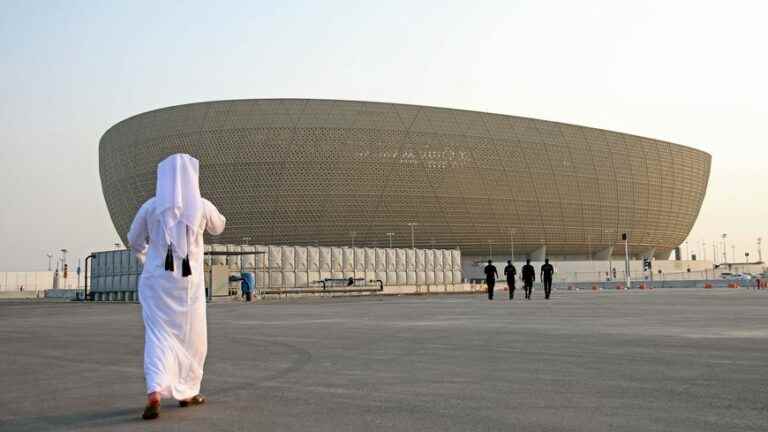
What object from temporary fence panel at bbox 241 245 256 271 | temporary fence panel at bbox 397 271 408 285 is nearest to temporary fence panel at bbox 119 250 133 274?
temporary fence panel at bbox 241 245 256 271

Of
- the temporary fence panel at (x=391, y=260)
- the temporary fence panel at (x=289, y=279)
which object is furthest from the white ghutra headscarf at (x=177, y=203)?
the temporary fence panel at (x=391, y=260)

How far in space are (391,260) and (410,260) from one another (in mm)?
2606

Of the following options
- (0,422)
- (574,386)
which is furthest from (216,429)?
(574,386)

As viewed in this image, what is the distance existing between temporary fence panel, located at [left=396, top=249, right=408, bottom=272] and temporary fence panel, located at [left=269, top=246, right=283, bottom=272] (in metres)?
13.7

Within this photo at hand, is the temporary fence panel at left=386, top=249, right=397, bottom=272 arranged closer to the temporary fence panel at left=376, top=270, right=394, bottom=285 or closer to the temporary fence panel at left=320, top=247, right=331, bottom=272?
the temporary fence panel at left=376, top=270, right=394, bottom=285

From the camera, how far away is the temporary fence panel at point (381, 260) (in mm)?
61688

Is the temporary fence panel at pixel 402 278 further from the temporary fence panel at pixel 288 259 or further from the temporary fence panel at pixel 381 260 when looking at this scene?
the temporary fence panel at pixel 288 259

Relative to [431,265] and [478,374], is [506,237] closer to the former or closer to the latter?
[431,265]

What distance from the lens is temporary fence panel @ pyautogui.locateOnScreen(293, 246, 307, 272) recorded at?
54438 mm

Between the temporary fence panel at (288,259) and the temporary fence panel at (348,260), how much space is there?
535 centimetres

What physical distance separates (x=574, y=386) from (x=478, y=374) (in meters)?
1.04

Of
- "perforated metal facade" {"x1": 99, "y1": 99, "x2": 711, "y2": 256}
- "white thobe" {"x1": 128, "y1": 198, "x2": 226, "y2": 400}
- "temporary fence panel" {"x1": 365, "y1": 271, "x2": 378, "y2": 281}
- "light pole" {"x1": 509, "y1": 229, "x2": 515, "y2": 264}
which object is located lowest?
"white thobe" {"x1": 128, "y1": 198, "x2": 226, "y2": 400}

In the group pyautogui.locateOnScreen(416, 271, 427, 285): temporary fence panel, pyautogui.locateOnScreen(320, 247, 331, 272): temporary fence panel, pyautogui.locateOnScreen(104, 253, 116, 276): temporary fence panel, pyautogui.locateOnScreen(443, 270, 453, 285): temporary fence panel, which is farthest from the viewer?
pyautogui.locateOnScreen(443, 270, 453, 285): temporary fence panel

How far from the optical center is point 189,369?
5086mm
